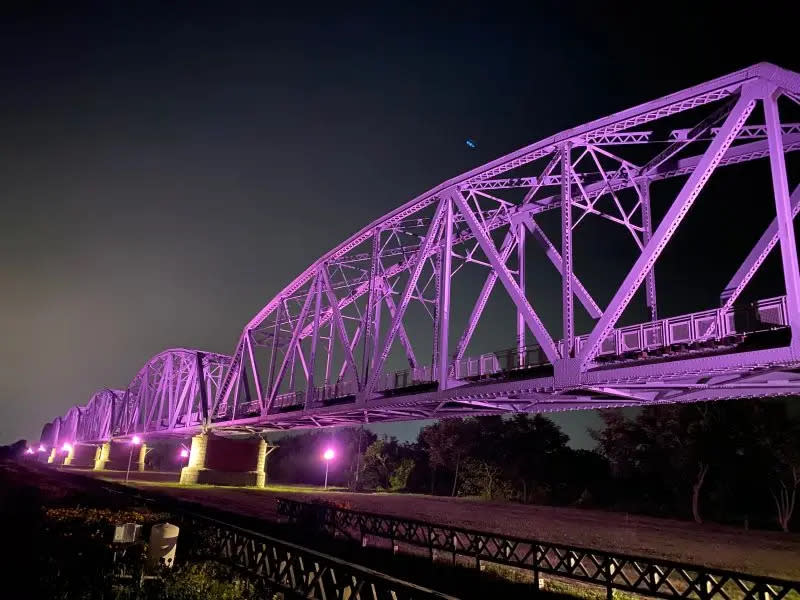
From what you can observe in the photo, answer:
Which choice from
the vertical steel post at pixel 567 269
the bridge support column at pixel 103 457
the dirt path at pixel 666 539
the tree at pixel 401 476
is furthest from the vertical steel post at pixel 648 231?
the bridge support column at pixel 103 457

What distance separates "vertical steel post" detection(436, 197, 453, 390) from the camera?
100 ft

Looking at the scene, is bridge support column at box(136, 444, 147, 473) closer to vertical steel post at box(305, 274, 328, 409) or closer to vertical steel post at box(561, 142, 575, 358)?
vertical steel post at box(305, 274, 328, 409)

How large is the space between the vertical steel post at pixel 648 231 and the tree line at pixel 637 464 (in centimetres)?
2826

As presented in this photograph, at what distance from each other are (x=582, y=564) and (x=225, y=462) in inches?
2437

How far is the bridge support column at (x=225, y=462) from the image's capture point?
68.7 meters

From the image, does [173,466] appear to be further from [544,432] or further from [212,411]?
[544,432]

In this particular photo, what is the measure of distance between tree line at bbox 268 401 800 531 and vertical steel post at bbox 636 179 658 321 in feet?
92.7

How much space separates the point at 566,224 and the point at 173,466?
175m

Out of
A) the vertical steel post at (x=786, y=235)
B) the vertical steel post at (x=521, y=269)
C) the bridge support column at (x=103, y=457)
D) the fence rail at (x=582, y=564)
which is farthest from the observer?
the bridge support column at (x=103, y=457)

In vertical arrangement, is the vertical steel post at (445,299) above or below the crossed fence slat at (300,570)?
above

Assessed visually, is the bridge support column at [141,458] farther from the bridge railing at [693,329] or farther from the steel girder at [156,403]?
the bridge railing at [693,329]

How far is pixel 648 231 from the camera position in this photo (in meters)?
25.7

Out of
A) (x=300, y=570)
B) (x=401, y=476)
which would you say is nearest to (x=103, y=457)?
(x=401, y=476)

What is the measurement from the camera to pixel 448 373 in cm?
3162
